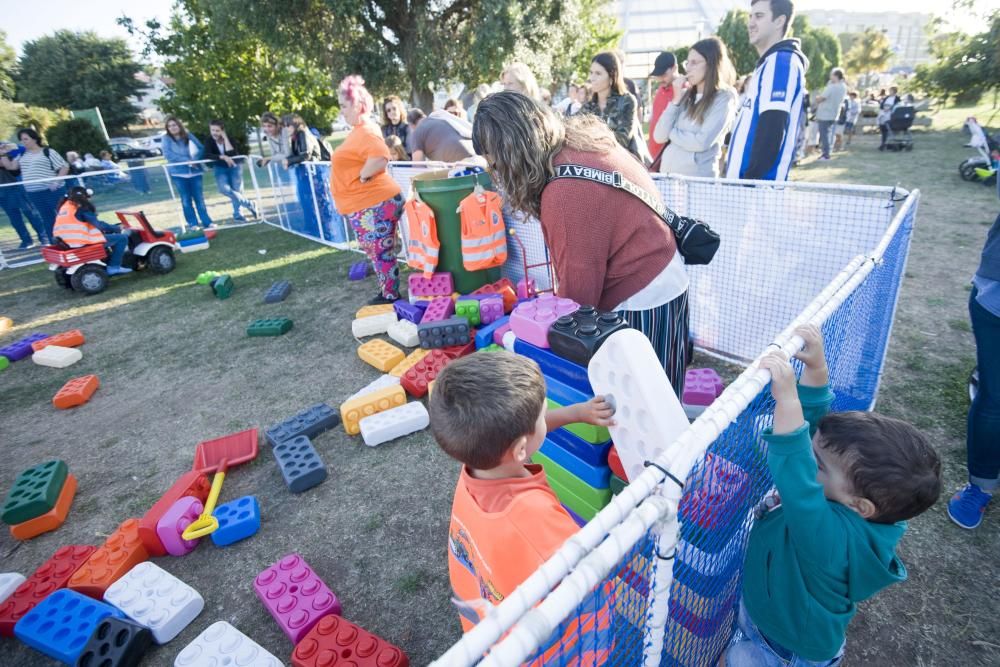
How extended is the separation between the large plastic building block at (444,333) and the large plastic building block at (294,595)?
2.11 meters

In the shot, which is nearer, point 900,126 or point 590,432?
point 590,432

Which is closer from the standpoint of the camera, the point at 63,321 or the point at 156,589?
the point at 156,589

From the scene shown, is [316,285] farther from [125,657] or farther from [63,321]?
[125,657]

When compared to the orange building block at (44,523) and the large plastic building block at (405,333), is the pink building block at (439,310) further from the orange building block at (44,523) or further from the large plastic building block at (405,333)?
the orange building block at (44,523)

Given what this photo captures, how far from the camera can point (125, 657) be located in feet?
7.07

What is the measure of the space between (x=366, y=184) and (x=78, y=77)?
57.6 meters

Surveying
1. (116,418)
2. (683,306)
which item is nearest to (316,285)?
(116,418)

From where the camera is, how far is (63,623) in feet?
7.59

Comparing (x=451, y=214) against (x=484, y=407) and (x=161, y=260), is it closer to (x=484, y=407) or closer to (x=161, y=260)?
(x=484, y=407)

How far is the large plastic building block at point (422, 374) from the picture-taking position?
404 cm

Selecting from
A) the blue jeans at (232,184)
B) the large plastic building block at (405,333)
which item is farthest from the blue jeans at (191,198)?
the large plastic building block at (405,333)

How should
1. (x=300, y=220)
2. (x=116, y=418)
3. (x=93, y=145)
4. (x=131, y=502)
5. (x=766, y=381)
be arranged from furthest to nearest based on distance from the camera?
(x=93, y=145), (x=300, y=220), (x=116, y=418), (x=131, y=502), (x=766, y=381)

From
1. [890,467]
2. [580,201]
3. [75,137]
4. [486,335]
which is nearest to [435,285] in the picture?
[486,335]

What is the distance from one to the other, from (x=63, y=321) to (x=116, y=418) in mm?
3252
